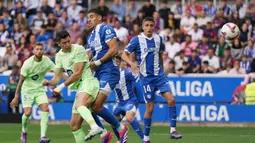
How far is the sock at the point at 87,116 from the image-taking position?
1269 cm

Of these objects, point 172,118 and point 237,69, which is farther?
point 237,69

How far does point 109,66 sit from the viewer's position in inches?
553

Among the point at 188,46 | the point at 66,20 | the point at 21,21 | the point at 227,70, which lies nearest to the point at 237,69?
the point at 227,70

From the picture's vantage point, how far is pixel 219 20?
2638 cm

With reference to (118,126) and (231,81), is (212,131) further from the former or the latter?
(118,126)

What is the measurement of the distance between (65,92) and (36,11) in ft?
18.6

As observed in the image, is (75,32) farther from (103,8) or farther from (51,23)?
(103,8)

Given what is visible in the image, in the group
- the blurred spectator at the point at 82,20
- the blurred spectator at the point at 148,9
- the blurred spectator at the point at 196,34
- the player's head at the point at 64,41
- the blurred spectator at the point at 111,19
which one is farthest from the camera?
the blurred spectator at the point at 82,20

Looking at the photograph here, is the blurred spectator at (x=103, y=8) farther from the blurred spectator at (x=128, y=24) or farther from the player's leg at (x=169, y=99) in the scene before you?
the player's leg at (x=169, y=99)

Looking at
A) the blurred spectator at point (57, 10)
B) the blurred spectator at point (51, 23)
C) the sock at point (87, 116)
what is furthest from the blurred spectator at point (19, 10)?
the sock at point (87, 116)

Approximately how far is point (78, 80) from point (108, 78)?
2.64ft

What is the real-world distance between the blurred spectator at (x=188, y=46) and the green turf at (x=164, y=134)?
4153 mm

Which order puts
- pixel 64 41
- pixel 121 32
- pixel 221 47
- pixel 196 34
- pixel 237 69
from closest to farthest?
pixel 64 41 → pixel 237 69 → pixel 221 47 → pixel 196 34 → pixel 121 32

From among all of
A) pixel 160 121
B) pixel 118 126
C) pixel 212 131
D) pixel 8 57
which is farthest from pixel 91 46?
pixel 8 57
